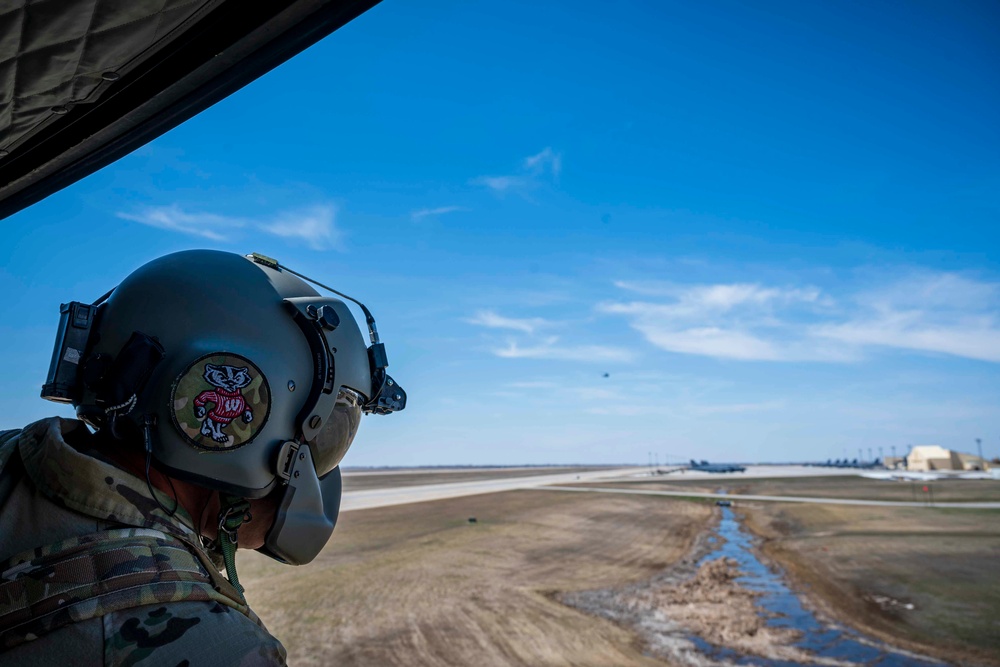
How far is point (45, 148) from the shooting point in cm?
277

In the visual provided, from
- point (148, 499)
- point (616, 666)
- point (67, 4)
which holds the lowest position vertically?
point (616, 666)

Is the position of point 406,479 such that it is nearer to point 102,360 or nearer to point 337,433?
point 337,433

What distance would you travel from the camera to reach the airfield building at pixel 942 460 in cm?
9181

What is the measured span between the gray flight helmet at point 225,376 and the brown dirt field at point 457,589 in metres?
7.53

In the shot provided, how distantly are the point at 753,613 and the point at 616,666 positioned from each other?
4.56 m

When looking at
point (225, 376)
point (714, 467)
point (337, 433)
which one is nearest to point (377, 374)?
point (337, 433)

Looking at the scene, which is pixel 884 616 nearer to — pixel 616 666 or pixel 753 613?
pixel 753 613

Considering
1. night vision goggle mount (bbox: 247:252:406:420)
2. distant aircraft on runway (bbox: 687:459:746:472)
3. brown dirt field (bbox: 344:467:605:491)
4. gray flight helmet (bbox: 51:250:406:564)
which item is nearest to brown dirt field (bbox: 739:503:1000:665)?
night vision goggle mount (bbox: 247:252:406:420)

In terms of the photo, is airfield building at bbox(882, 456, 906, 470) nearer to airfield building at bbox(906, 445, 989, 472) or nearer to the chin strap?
airfield building at bbox(906, 445, 989, 472)

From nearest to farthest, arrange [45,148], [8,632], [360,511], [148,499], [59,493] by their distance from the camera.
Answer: [8,632], [59,493], [148,499], [45,148], [360,511]

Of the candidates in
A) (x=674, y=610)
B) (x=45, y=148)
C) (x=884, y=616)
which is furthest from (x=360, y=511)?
(x=45, y=148)

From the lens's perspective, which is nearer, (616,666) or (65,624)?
(65,624)

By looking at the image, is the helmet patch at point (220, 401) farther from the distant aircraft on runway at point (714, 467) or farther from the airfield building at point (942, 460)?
the airfield building at point (942, 460)

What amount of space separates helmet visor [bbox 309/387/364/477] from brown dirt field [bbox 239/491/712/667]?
7318 mm
